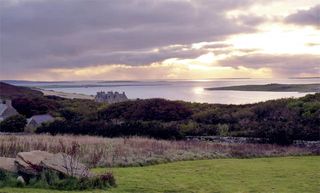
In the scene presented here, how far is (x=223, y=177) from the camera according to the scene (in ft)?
48.2

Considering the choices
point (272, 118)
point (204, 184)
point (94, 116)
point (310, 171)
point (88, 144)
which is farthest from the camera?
point (94, 116)

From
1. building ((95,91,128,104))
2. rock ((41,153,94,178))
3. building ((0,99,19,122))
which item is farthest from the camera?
building ((95,91,128,104))

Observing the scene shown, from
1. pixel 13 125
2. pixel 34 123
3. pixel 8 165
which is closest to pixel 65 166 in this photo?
pixel 8 165

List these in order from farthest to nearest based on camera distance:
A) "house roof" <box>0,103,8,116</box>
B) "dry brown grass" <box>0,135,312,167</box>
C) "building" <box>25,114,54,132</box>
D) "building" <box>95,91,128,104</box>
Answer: "building" <box>95,91,128,104</box>, "house roof" <box>0,103,8,116</box>, "building" <box>25,114,54,132</box>, "dry brown grass" <box>0,135,312,167</box>

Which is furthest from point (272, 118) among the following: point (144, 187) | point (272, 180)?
point (144, 187)

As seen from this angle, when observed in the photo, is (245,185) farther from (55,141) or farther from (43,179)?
(55,141)

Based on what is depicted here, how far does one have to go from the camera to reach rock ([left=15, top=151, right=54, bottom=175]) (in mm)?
12859

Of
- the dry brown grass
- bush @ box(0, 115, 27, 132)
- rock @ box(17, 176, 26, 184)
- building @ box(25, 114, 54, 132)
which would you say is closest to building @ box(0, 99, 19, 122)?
building @ box(25, 114, 54, 132)

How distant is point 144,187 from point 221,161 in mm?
6518

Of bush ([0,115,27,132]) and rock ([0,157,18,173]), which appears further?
bush ([0,115,27,132])

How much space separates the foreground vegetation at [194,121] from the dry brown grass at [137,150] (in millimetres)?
2791

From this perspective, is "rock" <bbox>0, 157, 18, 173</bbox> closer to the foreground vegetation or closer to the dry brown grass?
the dry brown grass

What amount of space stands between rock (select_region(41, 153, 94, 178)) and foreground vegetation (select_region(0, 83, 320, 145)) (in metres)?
12.3

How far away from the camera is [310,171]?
15930 millimetres
